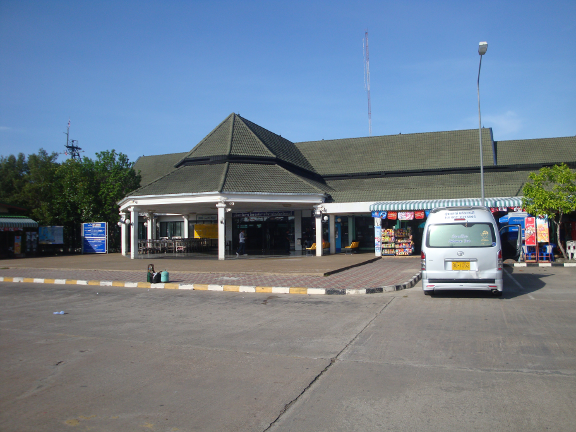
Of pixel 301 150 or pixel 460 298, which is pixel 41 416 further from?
pixel 301 150

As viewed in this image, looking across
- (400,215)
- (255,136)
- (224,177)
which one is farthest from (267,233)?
(400,215)

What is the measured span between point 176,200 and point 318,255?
8527mm

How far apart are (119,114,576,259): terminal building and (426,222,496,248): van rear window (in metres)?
13.0

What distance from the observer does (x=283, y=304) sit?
10.5 metres

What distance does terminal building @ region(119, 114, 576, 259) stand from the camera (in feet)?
80.9

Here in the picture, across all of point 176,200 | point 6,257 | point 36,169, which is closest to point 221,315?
point 176,200

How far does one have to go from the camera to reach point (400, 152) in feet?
115

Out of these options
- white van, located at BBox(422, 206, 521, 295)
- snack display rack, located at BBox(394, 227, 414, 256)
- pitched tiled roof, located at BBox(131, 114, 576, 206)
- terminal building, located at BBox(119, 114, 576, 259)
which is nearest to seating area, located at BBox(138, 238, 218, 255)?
terminal building, located at BBox(119, 114, 576, 259)

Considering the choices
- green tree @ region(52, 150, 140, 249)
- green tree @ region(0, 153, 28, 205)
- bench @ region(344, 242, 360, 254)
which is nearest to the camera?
bench @ region(344, 242, 360, 254)

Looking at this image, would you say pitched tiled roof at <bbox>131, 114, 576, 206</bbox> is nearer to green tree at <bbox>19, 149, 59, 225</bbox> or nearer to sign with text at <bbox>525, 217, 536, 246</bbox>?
sign with text at <bbox>525, 217, 536, 246</bbox>

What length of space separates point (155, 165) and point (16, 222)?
1565cm

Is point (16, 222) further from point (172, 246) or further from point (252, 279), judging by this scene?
point (252, 279)

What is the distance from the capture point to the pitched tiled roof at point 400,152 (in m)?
32.9

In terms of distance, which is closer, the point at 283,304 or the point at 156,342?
the point at 156,342
